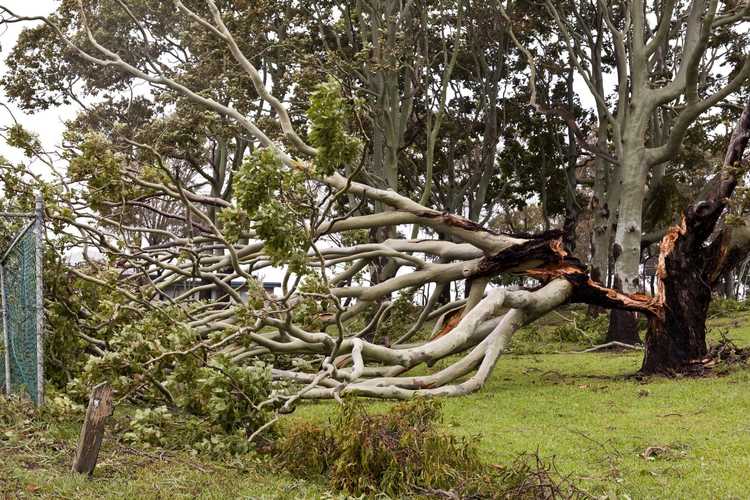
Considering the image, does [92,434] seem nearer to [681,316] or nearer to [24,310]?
[24,310]

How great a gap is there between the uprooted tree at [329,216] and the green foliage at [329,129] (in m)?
0.02

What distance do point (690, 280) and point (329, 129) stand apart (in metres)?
7.71

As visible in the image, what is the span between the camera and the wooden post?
5.35 metres

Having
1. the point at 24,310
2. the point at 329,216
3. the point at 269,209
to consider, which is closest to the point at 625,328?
the point at 329,216

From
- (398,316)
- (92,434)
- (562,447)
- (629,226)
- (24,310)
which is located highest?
(629,226)

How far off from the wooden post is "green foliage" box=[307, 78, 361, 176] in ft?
10.9

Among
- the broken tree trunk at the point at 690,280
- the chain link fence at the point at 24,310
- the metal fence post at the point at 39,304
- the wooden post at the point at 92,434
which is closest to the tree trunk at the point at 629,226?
the broken tree trunk at the point at 690,280

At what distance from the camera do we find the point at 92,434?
5375mm

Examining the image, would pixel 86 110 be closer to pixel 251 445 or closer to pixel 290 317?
pixel 290 317

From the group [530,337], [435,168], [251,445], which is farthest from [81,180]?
[435,168]

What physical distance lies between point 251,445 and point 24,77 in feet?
61.3

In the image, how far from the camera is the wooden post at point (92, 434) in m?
5.35

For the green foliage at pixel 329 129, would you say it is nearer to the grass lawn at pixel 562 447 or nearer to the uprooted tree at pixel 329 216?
the uprooted tree at pixel 329 216

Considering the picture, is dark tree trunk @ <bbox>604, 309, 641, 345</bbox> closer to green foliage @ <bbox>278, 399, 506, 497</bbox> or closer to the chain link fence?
green foliage @ <bbox>278, 399, 506, 497</bbox>
